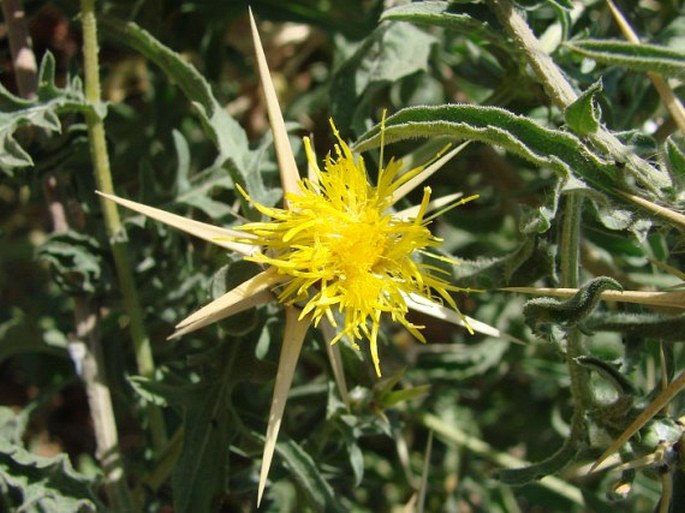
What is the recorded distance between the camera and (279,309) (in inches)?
80.3

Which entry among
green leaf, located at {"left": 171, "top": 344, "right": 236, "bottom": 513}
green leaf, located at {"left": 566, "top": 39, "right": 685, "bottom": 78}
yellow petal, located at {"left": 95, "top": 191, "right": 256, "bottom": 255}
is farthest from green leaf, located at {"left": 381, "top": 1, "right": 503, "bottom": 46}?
green leaf, located at {"left": 171, "top": 344, "right": 236, "bottom": 513}

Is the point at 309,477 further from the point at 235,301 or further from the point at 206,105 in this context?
the point at 206,105

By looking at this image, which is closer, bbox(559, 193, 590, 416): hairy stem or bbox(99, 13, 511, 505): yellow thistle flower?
bbox(99, 13, 511, 505): yellow thistle flower

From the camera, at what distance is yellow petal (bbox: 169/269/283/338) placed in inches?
61.8

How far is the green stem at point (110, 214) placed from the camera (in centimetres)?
219

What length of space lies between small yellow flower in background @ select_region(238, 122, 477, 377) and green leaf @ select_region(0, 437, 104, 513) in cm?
86

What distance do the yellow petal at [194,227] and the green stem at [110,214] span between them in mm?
579

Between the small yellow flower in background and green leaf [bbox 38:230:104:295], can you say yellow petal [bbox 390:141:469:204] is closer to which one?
the small yellow flower in background

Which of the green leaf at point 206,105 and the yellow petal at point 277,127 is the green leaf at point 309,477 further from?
the yellow petal at point 277,127

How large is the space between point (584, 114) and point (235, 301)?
79cm

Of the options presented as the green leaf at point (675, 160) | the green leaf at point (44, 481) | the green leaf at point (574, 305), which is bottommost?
the green leaf at point (44, 481)

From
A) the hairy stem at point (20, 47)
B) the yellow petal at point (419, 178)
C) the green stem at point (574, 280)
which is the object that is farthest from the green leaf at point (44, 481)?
the green stem at point (574, 280)

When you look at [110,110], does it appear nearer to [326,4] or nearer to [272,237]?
[326,4]

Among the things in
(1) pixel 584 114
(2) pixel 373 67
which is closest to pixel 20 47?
(2) pixel 373 67
